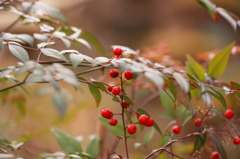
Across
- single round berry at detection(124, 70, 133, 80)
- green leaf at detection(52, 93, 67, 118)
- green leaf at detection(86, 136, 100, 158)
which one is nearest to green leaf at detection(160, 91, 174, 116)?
green leaf at detection(86, 136, 100, 158)

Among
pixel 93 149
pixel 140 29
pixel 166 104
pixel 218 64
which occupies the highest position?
pixel 140 29

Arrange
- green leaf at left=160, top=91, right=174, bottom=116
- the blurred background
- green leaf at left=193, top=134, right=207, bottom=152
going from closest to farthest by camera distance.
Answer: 1. green leaf at left=193, top=134, right=207, bottom=152
2. green leaf at left=160, top=91, right=174, bottom=116
3. the blurred background

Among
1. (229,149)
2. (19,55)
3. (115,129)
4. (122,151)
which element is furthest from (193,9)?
(19,55)

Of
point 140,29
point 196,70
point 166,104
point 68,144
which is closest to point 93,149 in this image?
point 68,144

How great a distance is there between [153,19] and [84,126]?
42.4 inches

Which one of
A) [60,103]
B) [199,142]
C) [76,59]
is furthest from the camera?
Result: [199,142]

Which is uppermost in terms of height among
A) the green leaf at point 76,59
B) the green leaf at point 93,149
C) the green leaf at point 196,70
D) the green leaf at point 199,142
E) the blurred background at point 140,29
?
the blurred background at point 140,29

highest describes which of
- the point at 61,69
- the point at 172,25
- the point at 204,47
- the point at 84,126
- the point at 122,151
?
the point at 172,25

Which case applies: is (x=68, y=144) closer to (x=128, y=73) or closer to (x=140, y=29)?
(x=128, y=73)

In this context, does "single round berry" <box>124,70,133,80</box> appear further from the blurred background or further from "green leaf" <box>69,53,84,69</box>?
the blurred background

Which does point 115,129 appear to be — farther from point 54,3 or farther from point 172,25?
point 54,3

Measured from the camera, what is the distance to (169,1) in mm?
2197

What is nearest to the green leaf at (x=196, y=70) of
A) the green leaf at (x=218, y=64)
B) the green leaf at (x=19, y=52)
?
the green leaf at (x=218, y=64)

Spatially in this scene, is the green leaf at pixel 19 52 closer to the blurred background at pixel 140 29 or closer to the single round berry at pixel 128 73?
the single round berry at pixel 128 73
